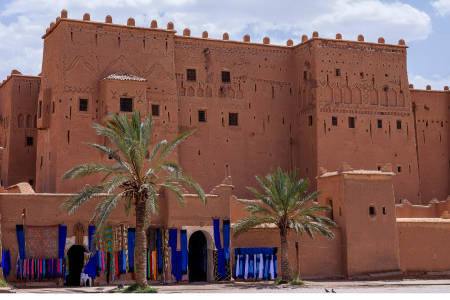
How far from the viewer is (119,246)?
24.1 meters

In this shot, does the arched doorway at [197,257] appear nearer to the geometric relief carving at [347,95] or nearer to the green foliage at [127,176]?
the green foliage at [127,176]

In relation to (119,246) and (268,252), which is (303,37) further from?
(119,246)

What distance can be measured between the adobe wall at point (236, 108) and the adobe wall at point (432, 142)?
24.5 ft

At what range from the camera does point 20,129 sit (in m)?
33.9

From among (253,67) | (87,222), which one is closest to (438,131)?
(253,67)

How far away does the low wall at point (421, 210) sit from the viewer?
1224 inches

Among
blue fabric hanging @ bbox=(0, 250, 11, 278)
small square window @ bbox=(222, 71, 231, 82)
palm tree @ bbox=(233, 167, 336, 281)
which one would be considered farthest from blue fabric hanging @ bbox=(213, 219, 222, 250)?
small square window @ bbox=(222, 71, 231, 82)

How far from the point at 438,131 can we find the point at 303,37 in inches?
368

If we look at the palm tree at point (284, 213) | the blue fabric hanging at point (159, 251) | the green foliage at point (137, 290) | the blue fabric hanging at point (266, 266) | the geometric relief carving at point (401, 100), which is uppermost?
the geometric relief carving at point (401, 100)

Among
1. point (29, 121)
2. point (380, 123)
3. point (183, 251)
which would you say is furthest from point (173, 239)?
point (380, 123)

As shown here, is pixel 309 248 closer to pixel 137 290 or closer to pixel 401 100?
pixel 137 290

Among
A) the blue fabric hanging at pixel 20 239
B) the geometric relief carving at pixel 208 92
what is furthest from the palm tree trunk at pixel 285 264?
the geometric relief carving at pixel 208 92

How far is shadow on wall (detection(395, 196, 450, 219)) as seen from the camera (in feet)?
102

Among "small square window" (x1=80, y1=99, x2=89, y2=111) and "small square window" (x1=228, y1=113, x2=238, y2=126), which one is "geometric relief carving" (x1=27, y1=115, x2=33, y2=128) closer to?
"small square window" (x1=80, y1=99, x2=89, y2=111)
